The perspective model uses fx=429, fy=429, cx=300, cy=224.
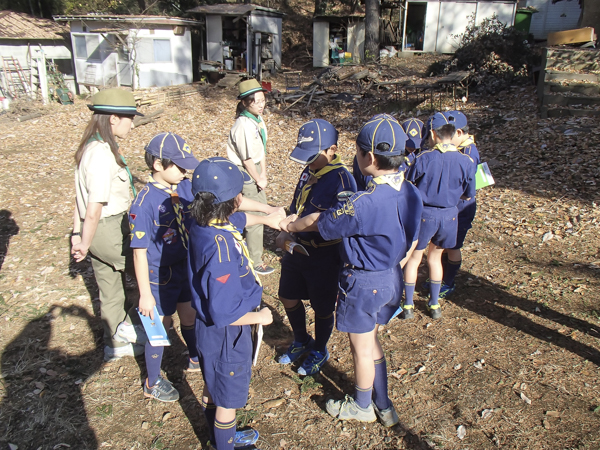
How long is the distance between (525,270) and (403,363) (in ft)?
8.46

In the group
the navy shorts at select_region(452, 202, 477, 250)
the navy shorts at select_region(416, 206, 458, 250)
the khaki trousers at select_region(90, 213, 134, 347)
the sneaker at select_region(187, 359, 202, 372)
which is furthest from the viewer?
the navy shorts at select_region(452, 202, 477, 250)

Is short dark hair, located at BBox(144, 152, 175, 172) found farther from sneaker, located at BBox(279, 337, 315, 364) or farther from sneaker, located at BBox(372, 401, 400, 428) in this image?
sneaker, located at BBox(372, 401, 400, 428)

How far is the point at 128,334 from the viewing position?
152 inches

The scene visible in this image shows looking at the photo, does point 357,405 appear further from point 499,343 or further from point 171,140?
point 171,140

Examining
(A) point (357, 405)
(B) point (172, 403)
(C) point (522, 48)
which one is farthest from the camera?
(C) point (522, 48)

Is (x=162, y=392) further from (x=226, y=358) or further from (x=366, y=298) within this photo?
(x=366, y=298)

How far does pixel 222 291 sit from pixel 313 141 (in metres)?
1.37

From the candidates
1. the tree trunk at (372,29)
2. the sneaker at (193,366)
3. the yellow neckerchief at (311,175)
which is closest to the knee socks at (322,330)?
the yellow neckerchief at (311,175)

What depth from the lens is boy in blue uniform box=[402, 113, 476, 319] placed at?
13.8ft

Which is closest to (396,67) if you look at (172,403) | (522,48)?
(522,48)

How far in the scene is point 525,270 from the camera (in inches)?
218

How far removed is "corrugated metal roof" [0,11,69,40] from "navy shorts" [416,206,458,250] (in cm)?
2767

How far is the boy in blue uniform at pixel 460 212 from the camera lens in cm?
448

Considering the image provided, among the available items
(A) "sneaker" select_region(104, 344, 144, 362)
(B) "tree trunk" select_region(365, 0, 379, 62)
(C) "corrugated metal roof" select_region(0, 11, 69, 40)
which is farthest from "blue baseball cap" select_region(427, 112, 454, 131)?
(C) "corrugated metal roof" select_region(0, 11, 69, 40)
